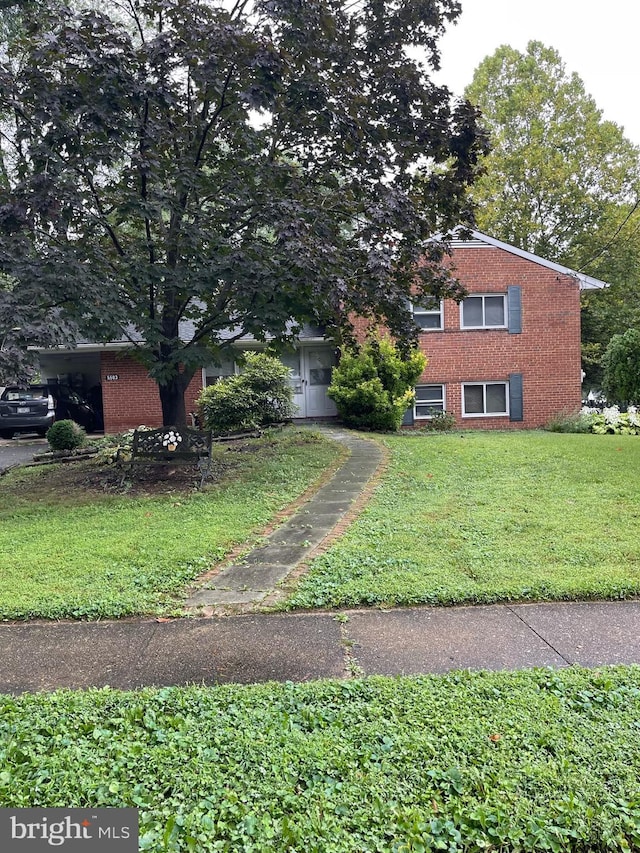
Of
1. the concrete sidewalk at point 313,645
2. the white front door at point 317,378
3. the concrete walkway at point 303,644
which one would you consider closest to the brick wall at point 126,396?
the white front door at point 317,378

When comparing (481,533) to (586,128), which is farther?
(586,128)

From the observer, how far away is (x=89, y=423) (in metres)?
17.7

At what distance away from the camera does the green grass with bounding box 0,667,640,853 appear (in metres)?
1.98

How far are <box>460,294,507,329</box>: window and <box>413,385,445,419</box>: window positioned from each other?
1969mm

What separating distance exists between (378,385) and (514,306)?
544 cm

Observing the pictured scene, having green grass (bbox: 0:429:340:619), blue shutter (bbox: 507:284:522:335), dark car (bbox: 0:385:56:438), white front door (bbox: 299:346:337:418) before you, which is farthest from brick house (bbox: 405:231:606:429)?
dark car (bbox: 0:385:56:438)

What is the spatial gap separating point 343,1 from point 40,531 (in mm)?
8653

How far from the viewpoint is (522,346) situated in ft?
53.9

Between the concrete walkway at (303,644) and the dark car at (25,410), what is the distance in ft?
42.4

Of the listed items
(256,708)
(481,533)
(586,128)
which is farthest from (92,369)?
(586,128)

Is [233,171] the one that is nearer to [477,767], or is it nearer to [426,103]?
[426,103]

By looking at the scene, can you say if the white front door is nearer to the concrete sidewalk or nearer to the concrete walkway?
the concrete walkway

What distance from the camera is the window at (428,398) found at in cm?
1650

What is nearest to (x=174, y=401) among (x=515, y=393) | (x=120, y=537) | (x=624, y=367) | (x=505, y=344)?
(x=120, y=537)
